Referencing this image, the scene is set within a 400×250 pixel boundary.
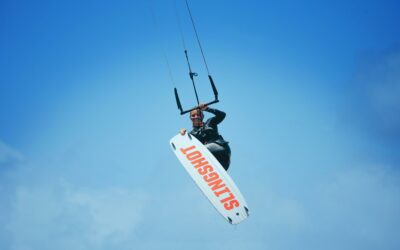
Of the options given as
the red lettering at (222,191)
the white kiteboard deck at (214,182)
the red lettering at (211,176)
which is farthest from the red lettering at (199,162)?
the red lettering at (222,191)

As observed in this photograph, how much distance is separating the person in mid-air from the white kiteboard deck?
0.56ft

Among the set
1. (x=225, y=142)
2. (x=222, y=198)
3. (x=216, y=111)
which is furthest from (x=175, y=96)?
(x=222, y=198)

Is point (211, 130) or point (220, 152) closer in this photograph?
point (220, 152)

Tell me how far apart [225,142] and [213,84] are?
1.65 m

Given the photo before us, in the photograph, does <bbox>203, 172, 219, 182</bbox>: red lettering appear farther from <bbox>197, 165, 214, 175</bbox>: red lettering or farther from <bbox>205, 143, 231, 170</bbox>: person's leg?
<bbox>205, 143, 231, 170</bbox>: person's leg

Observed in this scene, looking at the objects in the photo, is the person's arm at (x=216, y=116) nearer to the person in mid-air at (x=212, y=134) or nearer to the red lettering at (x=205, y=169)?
the person in mid-air at (x=212, y=134)

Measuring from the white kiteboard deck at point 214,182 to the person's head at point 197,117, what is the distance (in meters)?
0.43

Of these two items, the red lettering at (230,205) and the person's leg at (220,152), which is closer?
the person's leg at (220,152)

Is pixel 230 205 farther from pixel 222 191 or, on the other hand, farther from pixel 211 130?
pixel 211 130

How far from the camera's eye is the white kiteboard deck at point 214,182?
973cm

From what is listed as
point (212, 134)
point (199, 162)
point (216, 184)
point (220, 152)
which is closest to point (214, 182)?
point (216, 184)

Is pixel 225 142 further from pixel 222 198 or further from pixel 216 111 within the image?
pixel 222 198

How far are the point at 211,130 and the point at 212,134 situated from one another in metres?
0.12

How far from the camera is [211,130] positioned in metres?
9.86
